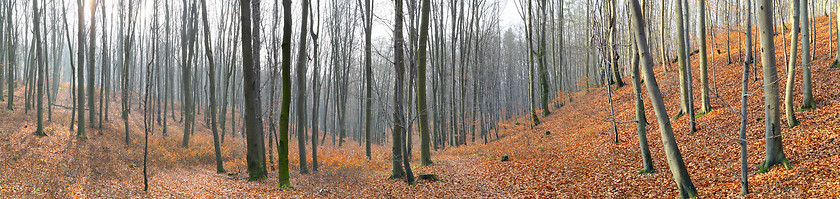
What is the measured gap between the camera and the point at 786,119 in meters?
8.54

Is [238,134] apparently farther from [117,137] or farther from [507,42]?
[507,42]

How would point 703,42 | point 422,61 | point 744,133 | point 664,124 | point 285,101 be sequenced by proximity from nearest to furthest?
point 744,133, point 664,124, point 285,101, point 703,42, point 422,61

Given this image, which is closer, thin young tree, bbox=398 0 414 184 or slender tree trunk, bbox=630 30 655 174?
slender tree trunk, bbox=630 30 655 174

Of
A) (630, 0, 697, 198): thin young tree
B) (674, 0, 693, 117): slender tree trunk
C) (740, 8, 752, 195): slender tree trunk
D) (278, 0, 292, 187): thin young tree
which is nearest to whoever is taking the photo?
(740, 8, 752, 195): slender tree trunk

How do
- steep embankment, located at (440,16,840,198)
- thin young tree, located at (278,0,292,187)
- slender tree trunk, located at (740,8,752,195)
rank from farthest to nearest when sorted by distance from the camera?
thin young tree, located at (278,0,292,187) → steep embankment, located at (440,16,840,198) → slender tree trunk, located at (740,8,752,195)

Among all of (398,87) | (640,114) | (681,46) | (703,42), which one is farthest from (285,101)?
(703,42)

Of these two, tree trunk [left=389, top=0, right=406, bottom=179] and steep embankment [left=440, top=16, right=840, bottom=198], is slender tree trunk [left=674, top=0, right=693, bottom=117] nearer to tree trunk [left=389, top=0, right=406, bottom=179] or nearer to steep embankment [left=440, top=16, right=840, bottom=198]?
steep embankment [left=440, top=16, right=840, bottom=198]

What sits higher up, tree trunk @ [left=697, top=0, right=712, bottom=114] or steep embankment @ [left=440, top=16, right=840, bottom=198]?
tree trunk @ [left=697, top=0, right=712, bottom=114]

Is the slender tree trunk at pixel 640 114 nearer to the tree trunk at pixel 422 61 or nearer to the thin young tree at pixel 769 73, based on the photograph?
the thin young tree at pixel 769 73

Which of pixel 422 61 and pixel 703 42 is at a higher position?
pixel 703 42

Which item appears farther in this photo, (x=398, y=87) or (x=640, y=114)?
(x=398, y=87)

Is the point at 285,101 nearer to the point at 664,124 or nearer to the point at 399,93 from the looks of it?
the point at 399,93

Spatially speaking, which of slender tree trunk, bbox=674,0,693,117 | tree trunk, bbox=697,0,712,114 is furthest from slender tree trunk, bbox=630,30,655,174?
slender tree trunk, bbox=674,0,693,117

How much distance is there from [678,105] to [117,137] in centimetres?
2132
